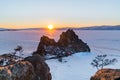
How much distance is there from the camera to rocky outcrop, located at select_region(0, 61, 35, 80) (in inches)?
430

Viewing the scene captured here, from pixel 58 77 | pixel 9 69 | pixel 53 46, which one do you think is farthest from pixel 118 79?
pixel 53 46

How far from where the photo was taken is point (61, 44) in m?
83.6

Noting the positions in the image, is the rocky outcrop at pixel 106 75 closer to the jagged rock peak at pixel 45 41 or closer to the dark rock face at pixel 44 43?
the dark rock face at pixel 44 43

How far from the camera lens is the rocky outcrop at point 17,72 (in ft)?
35.8

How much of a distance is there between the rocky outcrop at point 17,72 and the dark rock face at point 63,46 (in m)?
62.9

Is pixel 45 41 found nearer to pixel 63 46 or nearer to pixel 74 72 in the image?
pixel 63 46

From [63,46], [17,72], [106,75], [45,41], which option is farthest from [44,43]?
[106,75]

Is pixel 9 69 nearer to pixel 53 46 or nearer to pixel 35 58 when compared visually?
pixel 35 58

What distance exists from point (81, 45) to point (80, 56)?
35.1 ft

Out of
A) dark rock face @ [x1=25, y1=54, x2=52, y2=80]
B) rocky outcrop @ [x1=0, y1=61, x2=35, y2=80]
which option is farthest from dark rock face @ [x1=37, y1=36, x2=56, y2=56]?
rocky outcrop @ [x1=0, y1=61, x2=35, y2=80]

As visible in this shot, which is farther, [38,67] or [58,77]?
[58,77]

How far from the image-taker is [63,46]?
81.9m

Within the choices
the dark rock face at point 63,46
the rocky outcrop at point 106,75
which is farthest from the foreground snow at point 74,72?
the rocky outcrop at point 106,75

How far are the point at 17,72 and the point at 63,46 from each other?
6982 cm
